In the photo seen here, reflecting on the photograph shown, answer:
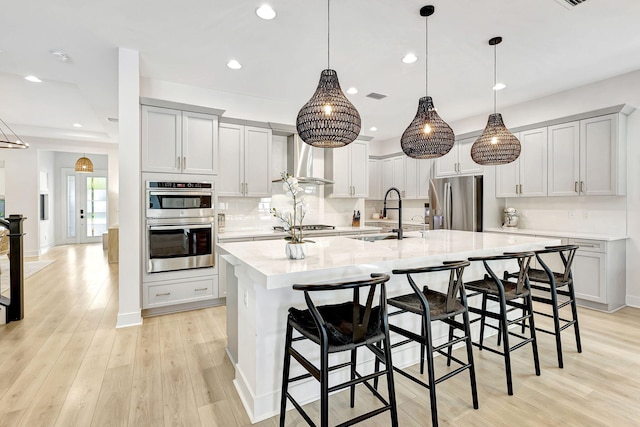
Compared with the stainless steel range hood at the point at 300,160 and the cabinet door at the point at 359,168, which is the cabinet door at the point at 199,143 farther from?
the cabinet door at the point at 359,168

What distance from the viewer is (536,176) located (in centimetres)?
452

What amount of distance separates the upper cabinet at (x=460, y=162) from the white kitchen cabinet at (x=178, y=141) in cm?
355

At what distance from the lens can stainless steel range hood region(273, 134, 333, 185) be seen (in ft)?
15.8

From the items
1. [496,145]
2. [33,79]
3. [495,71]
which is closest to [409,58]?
[495,71]

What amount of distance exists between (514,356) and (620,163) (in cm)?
289

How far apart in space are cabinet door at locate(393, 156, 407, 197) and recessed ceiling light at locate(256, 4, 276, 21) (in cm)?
463

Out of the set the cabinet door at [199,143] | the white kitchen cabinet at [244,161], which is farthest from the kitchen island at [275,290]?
the white kitchen cabinet at [244,161]

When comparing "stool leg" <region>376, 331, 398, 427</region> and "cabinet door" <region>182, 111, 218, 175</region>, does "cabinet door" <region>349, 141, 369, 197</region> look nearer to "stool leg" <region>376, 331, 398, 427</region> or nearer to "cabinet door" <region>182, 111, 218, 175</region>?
"cabinet door" <region>182, 111, 218, 175</region>

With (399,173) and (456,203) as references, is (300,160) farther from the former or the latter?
(399,173)

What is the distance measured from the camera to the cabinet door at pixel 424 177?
6336 mm

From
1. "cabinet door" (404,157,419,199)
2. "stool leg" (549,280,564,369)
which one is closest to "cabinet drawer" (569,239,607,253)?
"stool leg" (549,280,564,369)

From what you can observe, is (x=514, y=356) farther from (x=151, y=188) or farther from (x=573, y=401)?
(x=151, y=188)

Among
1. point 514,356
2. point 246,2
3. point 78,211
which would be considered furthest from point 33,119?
point 514,356

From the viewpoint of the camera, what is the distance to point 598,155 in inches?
154
